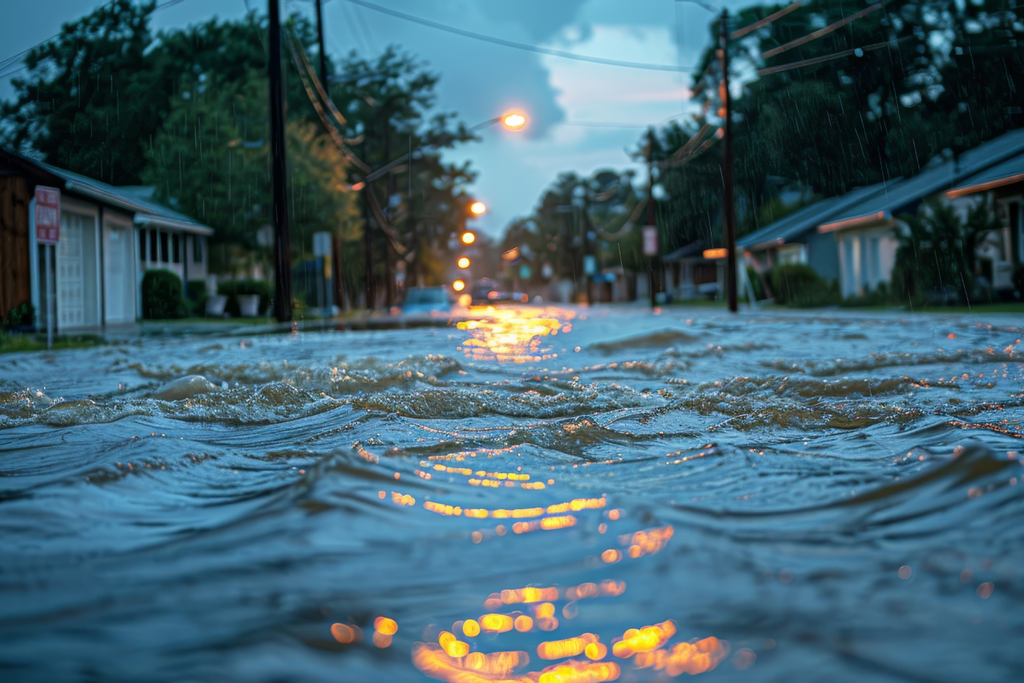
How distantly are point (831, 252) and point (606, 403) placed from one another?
32.7 m

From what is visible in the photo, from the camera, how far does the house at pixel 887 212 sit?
2422cm

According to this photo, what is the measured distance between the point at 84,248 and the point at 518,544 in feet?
74.1

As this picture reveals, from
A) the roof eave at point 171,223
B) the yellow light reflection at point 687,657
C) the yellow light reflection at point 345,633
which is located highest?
the roof eave at point 171,223

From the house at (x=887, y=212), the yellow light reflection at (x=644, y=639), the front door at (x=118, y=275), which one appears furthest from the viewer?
the front door at (x=118, y=275)

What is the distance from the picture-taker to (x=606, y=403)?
5992 millimetres

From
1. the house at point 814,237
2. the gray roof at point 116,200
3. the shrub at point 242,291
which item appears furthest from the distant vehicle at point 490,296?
the gray roof at point 116,200

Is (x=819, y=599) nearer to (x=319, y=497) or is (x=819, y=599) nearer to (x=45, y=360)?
(x=319, y=497)

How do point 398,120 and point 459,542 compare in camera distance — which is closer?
point 459,542

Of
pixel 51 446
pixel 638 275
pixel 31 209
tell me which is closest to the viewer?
pixel 51 446

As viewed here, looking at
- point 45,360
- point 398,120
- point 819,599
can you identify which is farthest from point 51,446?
point 398,120

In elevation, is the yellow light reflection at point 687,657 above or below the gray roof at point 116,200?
below

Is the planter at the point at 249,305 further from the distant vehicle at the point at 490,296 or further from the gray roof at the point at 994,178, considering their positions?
the distant vehicle at the point at 490,296

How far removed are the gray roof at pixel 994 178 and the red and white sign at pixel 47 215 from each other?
1767cm

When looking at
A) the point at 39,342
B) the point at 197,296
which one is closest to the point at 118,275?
the point at 197,296
